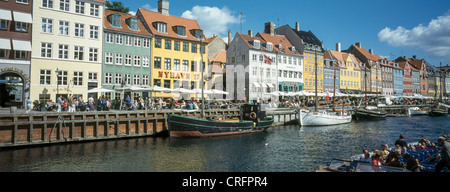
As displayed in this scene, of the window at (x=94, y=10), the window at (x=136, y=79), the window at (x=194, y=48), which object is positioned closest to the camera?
the window at (x=94, y=10)

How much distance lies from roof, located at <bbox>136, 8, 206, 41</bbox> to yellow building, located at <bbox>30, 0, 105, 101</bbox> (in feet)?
24.3

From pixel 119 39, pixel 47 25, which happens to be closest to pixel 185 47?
pixel 119 39

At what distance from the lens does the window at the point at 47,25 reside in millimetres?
34750

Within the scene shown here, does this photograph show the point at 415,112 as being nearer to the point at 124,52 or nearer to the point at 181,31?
the point at 181,31

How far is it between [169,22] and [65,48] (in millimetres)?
15938

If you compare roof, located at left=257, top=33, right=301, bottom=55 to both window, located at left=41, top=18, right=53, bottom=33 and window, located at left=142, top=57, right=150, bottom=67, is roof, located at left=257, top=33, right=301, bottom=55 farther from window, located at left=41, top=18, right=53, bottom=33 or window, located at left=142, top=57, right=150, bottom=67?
window, located at left=41, top=18, right=53, bottom=33

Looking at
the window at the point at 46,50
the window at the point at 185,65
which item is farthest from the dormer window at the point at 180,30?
the window at the point at 46,50

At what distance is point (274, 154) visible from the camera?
67.5 ft

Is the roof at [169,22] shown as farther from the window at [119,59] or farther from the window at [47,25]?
the window at [47,25]

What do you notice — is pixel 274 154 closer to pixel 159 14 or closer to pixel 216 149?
pixel 216 149

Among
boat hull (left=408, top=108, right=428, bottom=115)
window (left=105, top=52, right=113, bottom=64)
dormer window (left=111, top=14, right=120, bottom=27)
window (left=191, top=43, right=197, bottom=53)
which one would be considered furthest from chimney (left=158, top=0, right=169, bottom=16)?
boat hull (left=408, top=108, right=428, bottom=115)

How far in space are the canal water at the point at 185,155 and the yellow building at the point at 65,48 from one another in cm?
1466
